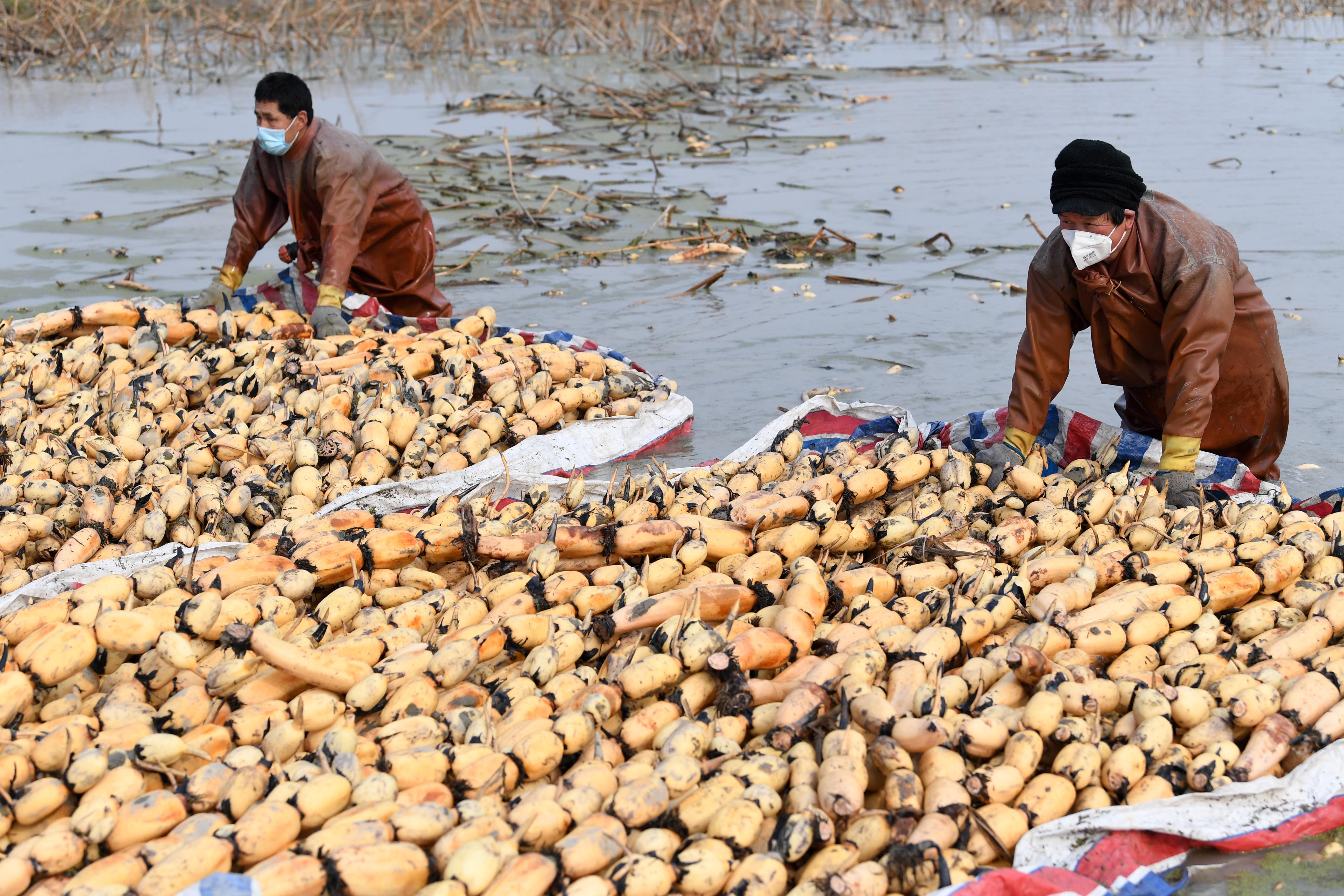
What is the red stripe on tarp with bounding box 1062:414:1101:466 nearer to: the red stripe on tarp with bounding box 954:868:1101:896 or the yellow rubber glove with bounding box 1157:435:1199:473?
the yellow rubber glove with bounding box 1157:435:1199:473

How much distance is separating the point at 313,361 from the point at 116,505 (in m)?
1.15

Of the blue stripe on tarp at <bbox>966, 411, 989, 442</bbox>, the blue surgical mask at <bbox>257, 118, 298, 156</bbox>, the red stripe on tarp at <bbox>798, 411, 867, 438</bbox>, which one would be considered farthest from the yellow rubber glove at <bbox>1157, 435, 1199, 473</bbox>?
the blue surgical mask at <bbox>257, 118, 298, 156</bbox>

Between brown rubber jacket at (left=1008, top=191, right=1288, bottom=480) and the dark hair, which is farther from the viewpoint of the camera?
the dark hair

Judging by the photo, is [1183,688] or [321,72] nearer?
[1183,688]

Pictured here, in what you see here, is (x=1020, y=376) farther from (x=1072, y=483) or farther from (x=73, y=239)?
(x=73, y=239)

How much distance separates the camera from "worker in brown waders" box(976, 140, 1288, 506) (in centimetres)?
312

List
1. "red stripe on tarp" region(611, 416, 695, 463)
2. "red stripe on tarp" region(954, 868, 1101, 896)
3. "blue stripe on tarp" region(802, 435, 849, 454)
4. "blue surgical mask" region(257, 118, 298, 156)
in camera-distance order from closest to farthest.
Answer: "red stripe on tarp" region(954, 868, 1101, 896) → "blue stripe on tarp" region(802, 435, 849, 454) → "red stripe on tarp" region(611, 416, 695, 463) → "blue surgical mask" region(257, 118, 298, 156)

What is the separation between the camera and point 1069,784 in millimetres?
2045

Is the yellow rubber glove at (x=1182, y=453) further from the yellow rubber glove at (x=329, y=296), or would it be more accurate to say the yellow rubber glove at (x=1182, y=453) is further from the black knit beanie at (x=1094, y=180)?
the yellow rubber glove at (x=329, y=296)

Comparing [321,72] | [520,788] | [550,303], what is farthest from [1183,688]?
[321,72]

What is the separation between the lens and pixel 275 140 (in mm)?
4707

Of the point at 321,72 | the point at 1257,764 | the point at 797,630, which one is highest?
the point at 321,72

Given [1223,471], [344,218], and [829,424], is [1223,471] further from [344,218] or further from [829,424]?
[344,218]

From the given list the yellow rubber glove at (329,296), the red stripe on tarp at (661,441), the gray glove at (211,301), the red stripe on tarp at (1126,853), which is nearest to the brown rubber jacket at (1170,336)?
the red stripe on tarp at (661,441)
